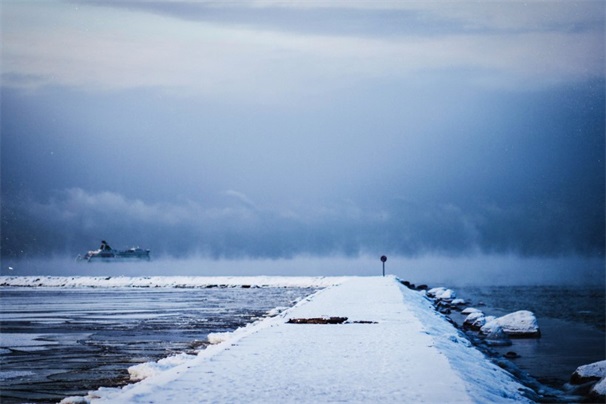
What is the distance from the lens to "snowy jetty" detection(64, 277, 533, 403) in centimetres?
973

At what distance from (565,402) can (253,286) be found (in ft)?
179

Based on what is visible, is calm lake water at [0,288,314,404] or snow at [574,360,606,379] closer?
calm lake water at [0,288,314,404]

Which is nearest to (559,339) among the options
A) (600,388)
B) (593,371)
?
(593,371)

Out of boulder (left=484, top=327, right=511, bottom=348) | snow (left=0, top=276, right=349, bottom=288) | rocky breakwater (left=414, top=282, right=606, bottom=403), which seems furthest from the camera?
snow (left=0, top=276, right=349, bottom=288)

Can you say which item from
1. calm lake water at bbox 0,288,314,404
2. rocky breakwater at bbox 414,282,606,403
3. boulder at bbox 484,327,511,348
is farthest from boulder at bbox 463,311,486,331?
calm lake water at bbox 0,288,314,404

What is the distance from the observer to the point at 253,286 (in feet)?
220

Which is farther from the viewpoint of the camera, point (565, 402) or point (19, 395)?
point (565, 402)

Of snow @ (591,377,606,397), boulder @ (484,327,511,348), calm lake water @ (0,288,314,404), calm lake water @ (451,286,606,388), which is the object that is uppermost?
calm lake water @ (0,288,314,404)

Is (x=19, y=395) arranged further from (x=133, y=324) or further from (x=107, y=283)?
(x=107, y=283)

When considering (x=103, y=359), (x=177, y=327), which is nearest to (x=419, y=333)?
(x=103, y=359)

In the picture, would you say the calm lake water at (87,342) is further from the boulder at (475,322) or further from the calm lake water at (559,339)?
the calm lake water at (559,339)

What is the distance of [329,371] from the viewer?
37.6 feet

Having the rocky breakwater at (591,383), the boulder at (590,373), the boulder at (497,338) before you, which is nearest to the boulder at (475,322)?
the boulder at (497,338)

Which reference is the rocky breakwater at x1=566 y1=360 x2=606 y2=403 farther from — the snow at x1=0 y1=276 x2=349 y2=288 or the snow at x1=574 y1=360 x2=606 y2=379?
the snow at x1=0 y1=276 x2=349 y2=288
